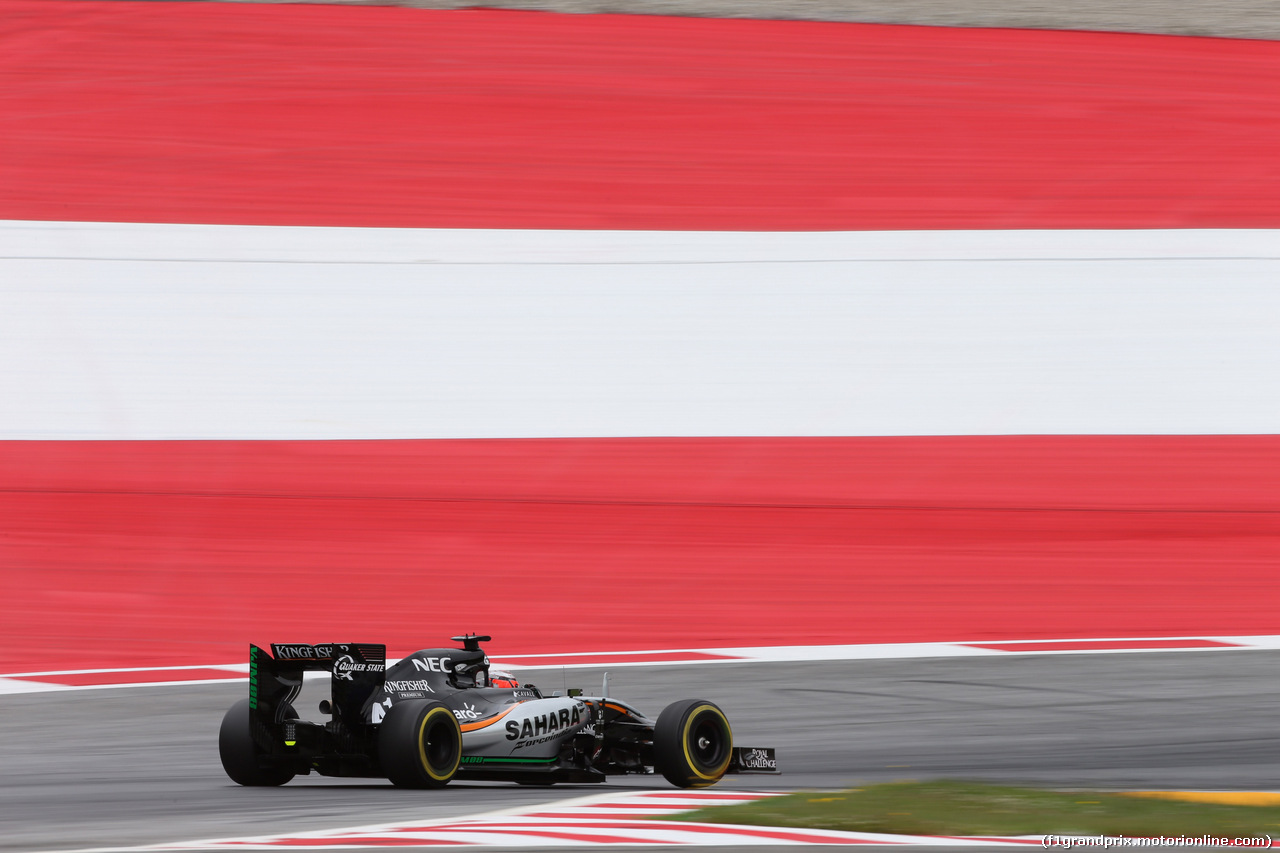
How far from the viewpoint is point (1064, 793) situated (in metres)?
8.15

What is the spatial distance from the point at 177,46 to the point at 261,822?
627 inches

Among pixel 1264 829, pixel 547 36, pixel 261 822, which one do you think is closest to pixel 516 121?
pixel 547 36

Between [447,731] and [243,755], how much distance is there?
132cm

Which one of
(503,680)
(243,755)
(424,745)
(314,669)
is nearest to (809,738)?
(503,680)

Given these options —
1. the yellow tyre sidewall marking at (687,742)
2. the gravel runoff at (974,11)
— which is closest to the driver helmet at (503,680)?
the yellow tyre sidewall marking at (687,742)

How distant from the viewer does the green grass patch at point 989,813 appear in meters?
7.01

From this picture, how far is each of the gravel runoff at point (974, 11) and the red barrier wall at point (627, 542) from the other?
25.7ft

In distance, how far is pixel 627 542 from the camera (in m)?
16.5

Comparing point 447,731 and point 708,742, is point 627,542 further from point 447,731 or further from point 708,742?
point 447,731

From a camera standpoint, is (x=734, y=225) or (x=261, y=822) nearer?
(x=261, y=822)

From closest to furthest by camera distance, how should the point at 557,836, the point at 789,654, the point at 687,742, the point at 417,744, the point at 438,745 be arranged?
the point at 557,836 → the point at 417,744 → the point at 438,745 → the point at 687,742 → the point at 789,654

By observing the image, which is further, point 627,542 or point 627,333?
point 627,333

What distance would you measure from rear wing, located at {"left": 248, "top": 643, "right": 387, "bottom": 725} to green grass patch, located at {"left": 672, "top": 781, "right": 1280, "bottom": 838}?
8.38ft

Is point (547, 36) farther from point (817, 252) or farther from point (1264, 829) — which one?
point (1264, 829)
